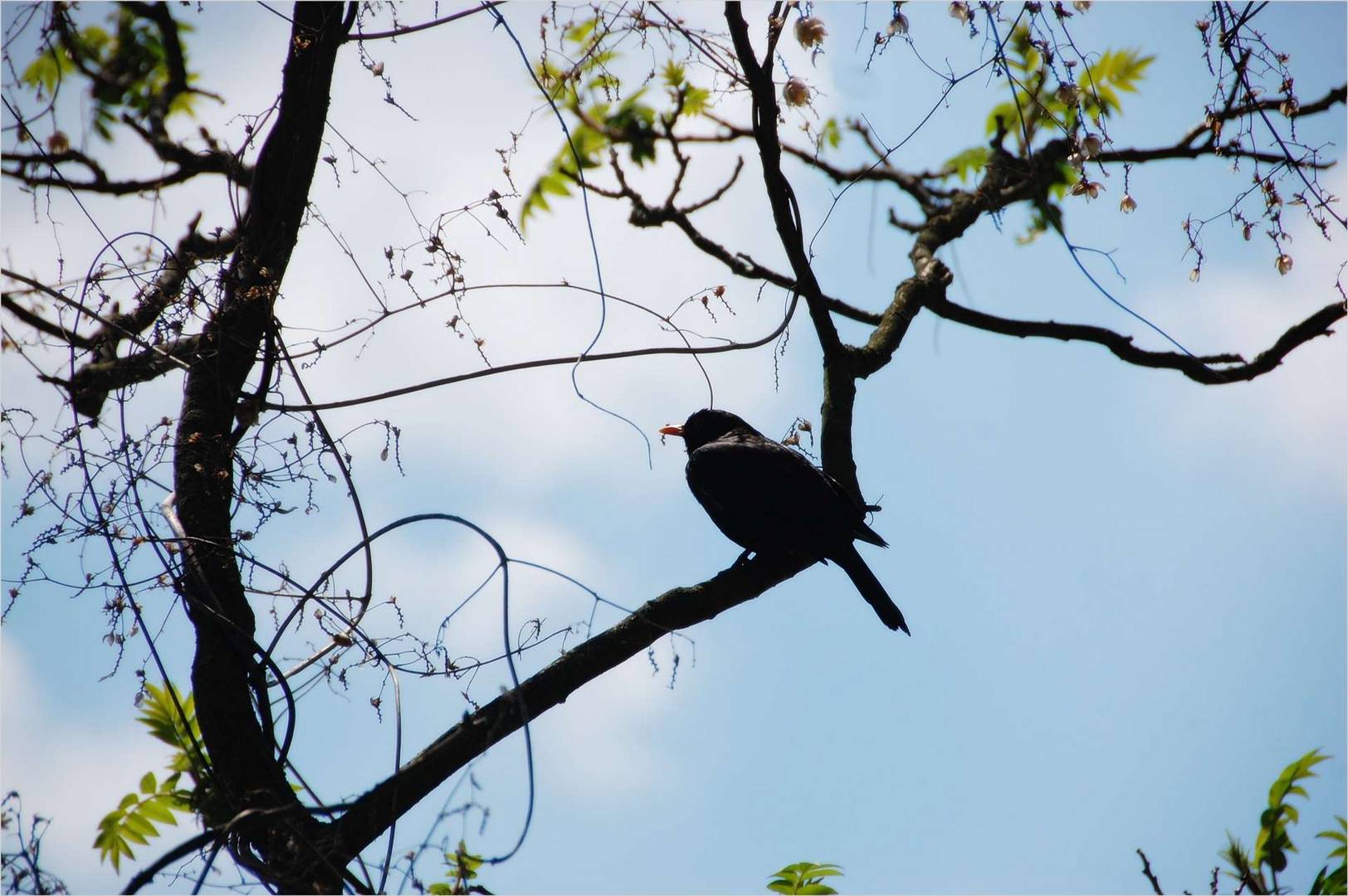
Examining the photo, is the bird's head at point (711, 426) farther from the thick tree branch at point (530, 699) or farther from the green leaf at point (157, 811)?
the green leaf at point (157, 811)

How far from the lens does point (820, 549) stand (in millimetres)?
4738

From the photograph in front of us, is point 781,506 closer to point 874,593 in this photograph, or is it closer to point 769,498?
point 769,498

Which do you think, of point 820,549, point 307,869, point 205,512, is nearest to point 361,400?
point 205,512

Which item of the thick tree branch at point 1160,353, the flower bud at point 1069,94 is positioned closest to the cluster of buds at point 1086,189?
the flower bud at point 1069,94

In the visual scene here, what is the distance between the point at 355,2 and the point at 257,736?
253 centimetres

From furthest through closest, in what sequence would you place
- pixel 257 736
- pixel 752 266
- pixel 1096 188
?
pixel 752 266
pixel 1096 188
pixel 257 736

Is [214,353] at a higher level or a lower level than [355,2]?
lower

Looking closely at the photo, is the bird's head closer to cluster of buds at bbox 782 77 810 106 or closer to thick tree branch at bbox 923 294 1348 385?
thick tree branch at bbox 923 294 1348 385

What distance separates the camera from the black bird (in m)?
4.75

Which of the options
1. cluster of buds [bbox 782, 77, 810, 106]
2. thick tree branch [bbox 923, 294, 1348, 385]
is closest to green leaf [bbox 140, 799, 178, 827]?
cluster of buds [bbox 782, 77, 810, 106]

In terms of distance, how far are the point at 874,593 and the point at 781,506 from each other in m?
0.66

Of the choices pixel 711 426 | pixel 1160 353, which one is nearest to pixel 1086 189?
pixel 1160 353

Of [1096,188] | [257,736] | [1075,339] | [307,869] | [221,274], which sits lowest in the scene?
[307,869]

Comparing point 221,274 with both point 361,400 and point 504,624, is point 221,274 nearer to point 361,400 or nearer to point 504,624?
point 361,400
